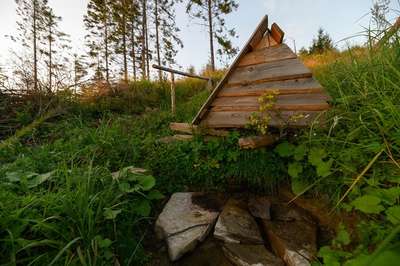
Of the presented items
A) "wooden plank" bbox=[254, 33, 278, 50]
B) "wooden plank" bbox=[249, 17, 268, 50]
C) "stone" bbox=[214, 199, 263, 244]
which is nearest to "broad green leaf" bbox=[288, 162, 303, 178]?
"stone" bbox=[214, 199, 263, 244]

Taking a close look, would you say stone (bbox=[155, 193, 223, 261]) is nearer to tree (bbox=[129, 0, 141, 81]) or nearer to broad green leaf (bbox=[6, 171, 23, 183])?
broad green leaf (bbox=[6, 171, 23, 183])

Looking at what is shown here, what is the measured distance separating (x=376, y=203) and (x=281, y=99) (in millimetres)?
1404

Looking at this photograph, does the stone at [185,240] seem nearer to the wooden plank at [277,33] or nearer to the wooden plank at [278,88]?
the wooden plank at [278,88]

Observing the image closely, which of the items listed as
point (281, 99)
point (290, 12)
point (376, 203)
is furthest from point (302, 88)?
point (290, 12)

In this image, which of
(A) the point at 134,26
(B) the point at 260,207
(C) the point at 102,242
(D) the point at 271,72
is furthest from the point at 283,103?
(A) the point at 134,26

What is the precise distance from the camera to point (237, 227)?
6.89 feet

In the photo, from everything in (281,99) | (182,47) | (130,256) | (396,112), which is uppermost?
(182,47)

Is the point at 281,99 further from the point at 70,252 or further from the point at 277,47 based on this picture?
the point at 70,252

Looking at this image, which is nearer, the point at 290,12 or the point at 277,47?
the point at 277,47

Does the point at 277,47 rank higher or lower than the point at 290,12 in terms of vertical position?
lower

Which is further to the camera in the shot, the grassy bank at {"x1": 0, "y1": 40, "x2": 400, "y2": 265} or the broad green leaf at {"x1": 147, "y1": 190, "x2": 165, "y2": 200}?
the broad green leaf at {"x1": 147, "y1": 190, "x2": 165, "y2": 200}

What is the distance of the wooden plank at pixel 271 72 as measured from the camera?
7.59 feet

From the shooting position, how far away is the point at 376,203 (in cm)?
129

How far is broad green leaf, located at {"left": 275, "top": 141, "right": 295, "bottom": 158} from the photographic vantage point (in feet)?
7.50
